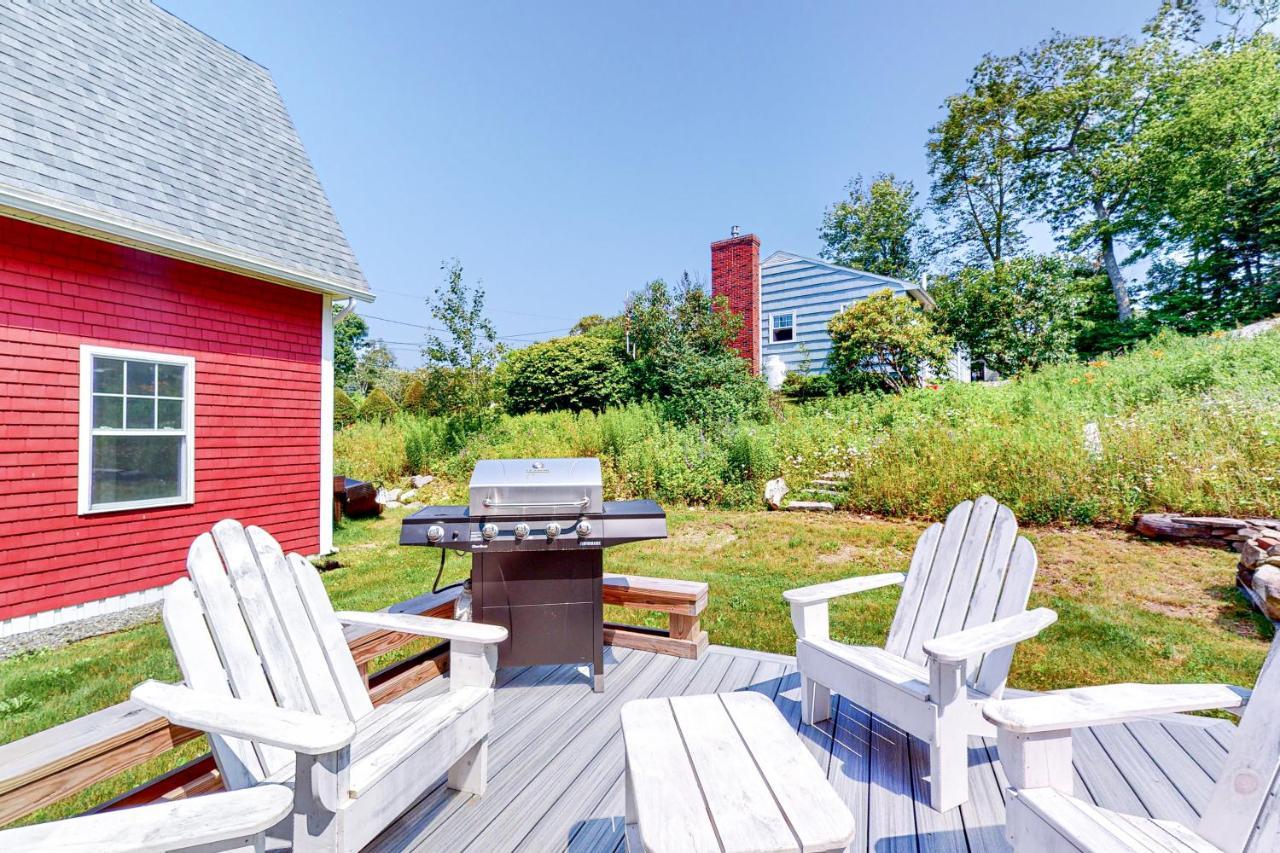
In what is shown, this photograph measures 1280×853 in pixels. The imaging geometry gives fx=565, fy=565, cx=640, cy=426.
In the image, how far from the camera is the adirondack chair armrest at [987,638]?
1589 mm

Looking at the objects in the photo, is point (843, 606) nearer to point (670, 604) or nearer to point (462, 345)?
point (670, 604)

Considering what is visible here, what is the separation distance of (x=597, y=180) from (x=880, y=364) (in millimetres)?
7456

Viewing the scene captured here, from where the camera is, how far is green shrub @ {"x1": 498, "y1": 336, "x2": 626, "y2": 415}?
1105 cm

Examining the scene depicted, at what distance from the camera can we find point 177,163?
5.06 meters

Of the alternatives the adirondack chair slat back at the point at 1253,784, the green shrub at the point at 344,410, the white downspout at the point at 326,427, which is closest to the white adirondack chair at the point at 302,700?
the adirondack chair slat back at the point at 1253,784

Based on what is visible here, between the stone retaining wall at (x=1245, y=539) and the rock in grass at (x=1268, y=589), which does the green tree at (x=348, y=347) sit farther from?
the rock in grass at (x=1268, y=589)

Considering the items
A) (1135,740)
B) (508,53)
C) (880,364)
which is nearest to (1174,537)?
(1135,740)

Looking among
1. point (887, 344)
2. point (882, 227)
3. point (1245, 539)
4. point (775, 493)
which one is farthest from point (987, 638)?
point (882, 227)

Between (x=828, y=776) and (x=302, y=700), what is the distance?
160cm

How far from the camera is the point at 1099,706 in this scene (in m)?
1.21

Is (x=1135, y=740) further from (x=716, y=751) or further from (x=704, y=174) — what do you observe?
(x=704, y=174)

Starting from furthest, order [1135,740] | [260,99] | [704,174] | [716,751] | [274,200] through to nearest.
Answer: [704,174], [260,99], [274,200], [1135,740], [716,751]

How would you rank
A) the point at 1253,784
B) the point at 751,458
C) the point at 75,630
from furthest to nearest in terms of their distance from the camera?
the point at 751,458 → the point at 75,630 → the point at 1253,784

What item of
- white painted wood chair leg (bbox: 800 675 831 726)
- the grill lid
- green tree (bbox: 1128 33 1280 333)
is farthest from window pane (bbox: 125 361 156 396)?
green tree (bbox: 1128 33 1280 333)
